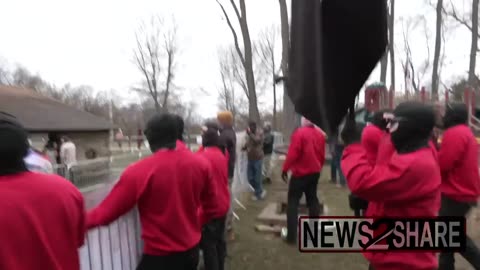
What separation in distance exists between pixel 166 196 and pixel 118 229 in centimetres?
42

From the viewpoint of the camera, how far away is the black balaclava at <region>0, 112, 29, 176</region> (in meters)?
2.05

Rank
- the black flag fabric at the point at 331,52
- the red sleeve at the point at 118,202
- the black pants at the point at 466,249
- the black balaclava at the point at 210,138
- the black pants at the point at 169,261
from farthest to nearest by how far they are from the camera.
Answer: the black balaclava at the point at 210,138 < the black pants at the point at 466,249 < the black pants at the point at 169,261 < the red sleeve at the point at 118,202 < the black flag fabric at the point at 331,52

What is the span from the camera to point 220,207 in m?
4.43

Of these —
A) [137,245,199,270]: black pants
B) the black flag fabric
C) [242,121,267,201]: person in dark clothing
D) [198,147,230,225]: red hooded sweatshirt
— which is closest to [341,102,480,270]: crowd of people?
the black flag fabric

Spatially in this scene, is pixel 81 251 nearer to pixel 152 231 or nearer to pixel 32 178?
pixel 152 231

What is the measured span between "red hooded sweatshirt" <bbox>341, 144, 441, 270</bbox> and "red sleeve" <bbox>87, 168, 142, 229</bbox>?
1.39 m

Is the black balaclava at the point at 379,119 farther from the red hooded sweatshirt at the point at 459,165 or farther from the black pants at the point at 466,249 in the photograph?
the black pants at the point at 466,249

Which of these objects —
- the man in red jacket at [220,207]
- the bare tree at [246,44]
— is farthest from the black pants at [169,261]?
the bare tree at [246,44]

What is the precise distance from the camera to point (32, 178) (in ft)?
7.02

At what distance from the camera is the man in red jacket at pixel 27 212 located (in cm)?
202

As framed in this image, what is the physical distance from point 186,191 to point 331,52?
185cm

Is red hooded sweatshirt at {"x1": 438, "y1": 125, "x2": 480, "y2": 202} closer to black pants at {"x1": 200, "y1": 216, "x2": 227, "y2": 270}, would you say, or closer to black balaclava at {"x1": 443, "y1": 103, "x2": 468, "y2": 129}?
black balaclava at {"x1": 443, "y1": 103, "x2": 468, "y2": 129}

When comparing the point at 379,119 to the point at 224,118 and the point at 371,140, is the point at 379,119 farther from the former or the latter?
the point at 224,118

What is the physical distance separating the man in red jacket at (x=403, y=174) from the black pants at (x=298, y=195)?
343 centimetres
